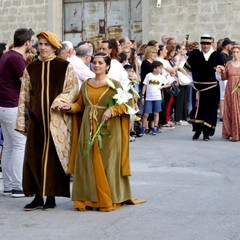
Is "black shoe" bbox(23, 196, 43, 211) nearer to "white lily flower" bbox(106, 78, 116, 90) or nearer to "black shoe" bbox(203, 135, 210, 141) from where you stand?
"white lily flower" bbox(106, 78, 116, 90)

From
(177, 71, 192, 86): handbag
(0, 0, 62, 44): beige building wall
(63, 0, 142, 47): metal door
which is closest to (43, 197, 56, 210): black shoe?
(177, 71, 192, 86): handbag

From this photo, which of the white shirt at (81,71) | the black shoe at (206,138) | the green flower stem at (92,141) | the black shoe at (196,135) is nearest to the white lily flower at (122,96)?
the green flower stem at (92,141)

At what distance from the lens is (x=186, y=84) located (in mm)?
19125

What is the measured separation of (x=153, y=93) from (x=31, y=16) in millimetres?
12364

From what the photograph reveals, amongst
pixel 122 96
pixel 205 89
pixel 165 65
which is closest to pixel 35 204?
pixel 122 96

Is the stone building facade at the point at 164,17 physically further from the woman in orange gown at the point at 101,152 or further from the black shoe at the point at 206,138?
the woman in orange gown at the point at 101,152

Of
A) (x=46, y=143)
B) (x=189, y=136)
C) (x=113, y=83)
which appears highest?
(x=113, y=83)

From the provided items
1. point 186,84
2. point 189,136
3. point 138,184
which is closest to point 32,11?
point 186,84

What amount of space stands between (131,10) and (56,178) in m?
19.0

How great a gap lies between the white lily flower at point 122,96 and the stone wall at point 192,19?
16.5 metres

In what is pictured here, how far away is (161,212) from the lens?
876cm

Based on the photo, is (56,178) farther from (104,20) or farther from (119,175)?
(104,20)

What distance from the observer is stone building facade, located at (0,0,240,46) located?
25.3m

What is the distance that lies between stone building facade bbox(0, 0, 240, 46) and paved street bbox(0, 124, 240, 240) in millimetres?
12885
